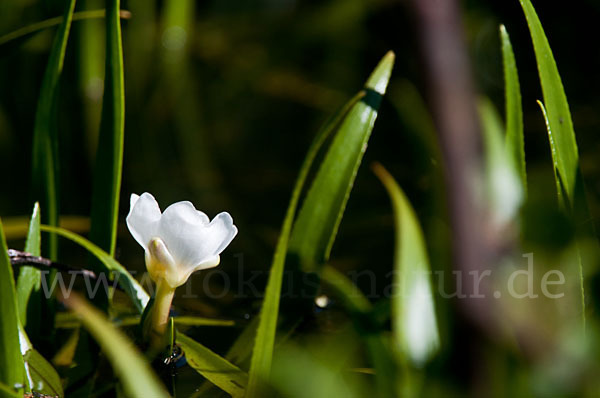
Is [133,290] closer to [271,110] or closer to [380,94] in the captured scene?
[380,94]

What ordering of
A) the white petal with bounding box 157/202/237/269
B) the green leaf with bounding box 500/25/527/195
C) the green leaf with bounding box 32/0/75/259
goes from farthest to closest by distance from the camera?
the green leaf with bounding box 32/0/75/259 → the green leaf with bounding box 500/25/527/195 → the white petal with bounding box 157/202/237/269

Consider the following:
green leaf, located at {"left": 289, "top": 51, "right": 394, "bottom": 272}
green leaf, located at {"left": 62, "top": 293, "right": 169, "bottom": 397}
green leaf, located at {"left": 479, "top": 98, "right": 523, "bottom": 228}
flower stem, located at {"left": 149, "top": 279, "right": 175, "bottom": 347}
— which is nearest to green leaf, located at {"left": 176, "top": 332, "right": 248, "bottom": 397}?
flower stem, located at {"left": 149, "top": 279, "right": 175, "bottom": 347}

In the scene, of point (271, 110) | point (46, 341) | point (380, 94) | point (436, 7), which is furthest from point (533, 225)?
point (271, 110)

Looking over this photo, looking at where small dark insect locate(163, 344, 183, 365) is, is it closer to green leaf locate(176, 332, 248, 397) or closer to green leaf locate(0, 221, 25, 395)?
green leaf locate(176, 332, 248, 397)

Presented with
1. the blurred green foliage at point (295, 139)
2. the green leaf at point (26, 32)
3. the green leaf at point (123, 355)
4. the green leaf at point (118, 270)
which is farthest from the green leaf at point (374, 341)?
the green leaf at point (26, 32)

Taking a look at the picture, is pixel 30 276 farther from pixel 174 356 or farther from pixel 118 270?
pixel 174 356

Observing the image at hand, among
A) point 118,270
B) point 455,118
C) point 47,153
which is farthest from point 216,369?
point 455,118

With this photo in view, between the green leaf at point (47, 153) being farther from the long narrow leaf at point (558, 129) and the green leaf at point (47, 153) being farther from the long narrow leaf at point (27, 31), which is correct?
the long narrow leaf at point (558, 129)
